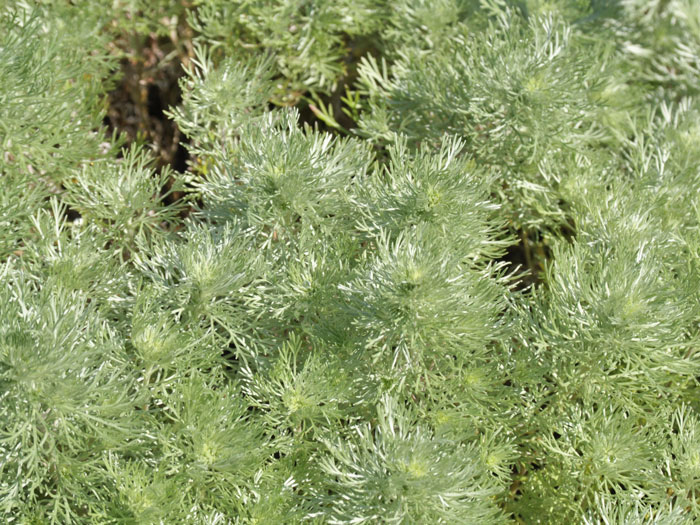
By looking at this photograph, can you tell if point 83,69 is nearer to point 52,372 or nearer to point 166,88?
A: point 166,88

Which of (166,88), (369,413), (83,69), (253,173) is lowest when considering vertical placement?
(166,88)

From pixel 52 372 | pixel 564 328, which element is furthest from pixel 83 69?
pixel 564 328

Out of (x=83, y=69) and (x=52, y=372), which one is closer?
(x=52, y=372)

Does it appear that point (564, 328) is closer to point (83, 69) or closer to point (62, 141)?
point (62, 141)

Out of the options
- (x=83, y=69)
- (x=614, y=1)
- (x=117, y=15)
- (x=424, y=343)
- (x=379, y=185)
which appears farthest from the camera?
(x=614, y=1)

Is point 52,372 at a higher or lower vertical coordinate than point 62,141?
higher

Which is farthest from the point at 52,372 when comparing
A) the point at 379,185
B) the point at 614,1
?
the point at 614,1

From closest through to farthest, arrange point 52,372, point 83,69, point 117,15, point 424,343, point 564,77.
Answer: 1. point 52,372
2. point 424,343
3. point 564,77
4. point 83,69
5. point 117,15
